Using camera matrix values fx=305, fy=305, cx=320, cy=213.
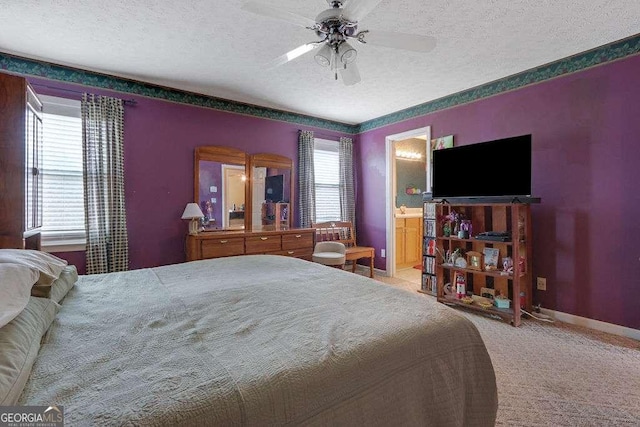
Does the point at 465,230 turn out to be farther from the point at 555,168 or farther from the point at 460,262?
the point at 555,168

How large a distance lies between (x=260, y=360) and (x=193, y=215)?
2.97 metres

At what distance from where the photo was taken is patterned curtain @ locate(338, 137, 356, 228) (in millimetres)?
5109

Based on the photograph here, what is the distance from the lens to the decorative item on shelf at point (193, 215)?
3.54 m

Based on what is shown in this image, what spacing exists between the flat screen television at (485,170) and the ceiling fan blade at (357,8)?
83.9 inches

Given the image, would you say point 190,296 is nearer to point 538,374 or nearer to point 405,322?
point 405,322

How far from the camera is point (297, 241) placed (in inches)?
166

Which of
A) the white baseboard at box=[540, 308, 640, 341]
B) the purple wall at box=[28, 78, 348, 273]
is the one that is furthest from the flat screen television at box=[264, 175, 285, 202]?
the white baseboard at box=[540, 308, 640, 341]

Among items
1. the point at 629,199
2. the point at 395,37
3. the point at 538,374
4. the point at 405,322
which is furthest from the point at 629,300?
the point at 395,37

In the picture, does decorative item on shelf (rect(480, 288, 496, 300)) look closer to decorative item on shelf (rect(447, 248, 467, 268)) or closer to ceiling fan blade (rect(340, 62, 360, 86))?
decorative item on shelf (rect(447, 248, 467, 268))

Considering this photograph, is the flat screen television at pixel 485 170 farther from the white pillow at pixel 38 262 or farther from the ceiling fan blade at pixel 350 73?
the white pillow at pixel 38 262

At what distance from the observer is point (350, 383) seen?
897 mm

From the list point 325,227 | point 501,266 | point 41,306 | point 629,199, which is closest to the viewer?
point 41,306

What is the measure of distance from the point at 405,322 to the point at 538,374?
5.32 feet

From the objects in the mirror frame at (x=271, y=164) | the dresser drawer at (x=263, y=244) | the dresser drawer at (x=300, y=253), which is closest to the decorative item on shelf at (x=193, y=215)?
the dresser drawer at (x=263, y=244)
